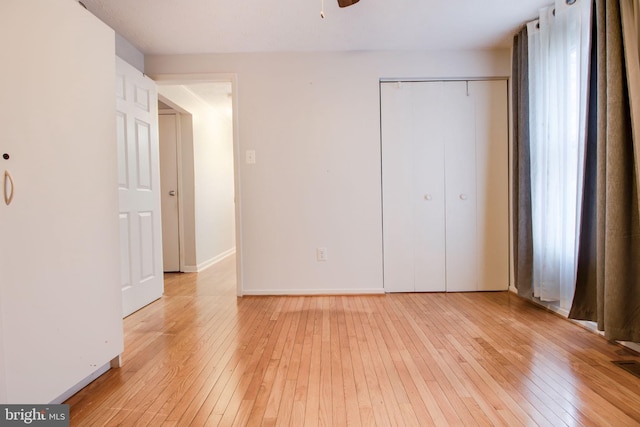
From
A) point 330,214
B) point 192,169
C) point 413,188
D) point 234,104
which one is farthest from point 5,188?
point 192,169

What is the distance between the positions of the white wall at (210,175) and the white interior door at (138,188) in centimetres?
71

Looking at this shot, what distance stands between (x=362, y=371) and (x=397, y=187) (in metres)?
1.75

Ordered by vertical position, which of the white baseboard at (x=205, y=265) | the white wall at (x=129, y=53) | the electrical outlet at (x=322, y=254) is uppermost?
the white wall at (x=129, y=53)

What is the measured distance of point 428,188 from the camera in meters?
2.94

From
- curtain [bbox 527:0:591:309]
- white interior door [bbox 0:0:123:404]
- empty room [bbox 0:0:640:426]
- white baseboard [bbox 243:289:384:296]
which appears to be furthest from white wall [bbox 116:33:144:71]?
curtain [bbox 527:0:591:309]

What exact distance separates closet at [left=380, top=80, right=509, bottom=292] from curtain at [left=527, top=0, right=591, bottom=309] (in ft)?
1.55

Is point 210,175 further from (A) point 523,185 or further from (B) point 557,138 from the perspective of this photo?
(B) point 557,138

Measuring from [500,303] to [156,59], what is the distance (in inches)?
142

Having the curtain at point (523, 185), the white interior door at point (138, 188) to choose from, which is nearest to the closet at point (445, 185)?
the curtain at point (523, 185)

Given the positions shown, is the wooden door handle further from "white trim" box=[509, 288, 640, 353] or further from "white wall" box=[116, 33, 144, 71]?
"white trim" box=[509, 288, 640, 353]

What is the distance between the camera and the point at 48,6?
1.26 m

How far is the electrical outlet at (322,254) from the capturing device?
2.94 meters

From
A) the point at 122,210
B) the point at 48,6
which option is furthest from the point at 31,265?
the point at 122,210

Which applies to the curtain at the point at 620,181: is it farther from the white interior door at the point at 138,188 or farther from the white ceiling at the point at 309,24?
the white interior door at the point at 138,188
